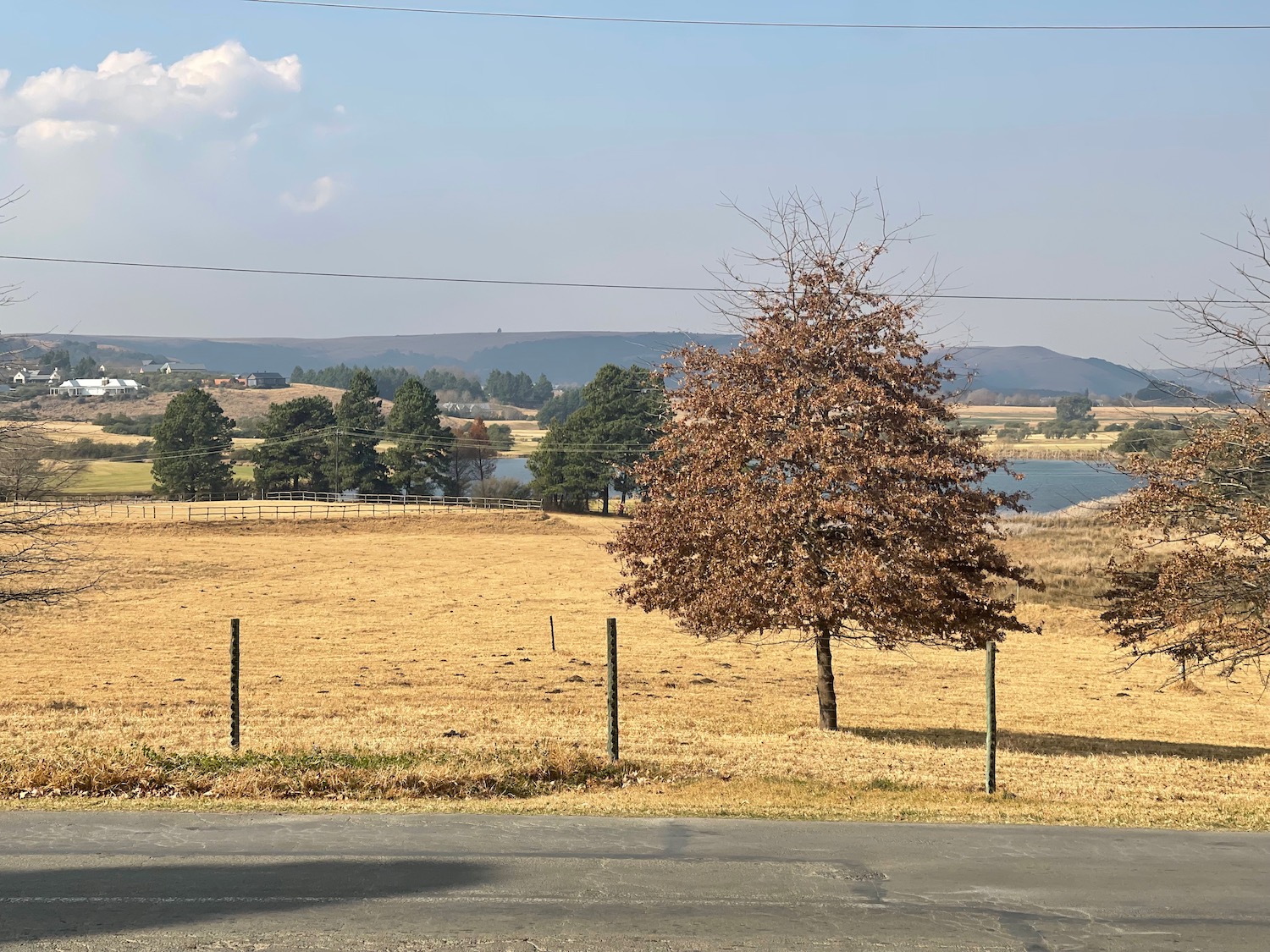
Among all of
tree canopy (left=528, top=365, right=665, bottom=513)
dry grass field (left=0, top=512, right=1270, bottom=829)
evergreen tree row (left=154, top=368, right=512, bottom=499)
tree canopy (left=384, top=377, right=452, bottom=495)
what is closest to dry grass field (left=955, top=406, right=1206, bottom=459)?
dry grass field (left=0, top=512, right=1270, bottom=829)

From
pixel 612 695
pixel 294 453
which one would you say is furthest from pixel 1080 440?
pixel 612 695

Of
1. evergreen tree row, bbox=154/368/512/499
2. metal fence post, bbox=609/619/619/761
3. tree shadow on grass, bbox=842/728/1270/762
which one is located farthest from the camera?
evergreen tree row, bbox=154/368/512/499

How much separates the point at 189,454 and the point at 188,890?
329 ft

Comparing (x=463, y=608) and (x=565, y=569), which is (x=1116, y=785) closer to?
(x=463, y=608)

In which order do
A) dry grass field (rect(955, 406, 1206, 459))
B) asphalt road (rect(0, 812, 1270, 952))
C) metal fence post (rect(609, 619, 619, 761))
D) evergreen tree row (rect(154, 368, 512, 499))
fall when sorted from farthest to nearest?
evergreen tree row (rect(154, 368, 512, 499)) → dry grass field (rect(955, 406, 1206, 459)) → metal fence post (rect(609, 619, 619, 761)) → asphalt road (rect(0, 812, 1270, 952))

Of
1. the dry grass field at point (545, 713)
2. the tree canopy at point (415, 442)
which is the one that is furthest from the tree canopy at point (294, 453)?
the dry grass field at point (545, 713)

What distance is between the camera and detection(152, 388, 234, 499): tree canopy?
10181 cm

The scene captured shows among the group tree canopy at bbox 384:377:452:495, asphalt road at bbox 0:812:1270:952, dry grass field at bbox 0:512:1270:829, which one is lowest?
dry grass field at bbox 0:512:1270:829

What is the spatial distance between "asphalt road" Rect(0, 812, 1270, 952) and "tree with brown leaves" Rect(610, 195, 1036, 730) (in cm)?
707

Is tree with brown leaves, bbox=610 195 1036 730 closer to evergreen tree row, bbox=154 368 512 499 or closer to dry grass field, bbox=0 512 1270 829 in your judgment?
dry grass field, bbox=0 512 1270 829

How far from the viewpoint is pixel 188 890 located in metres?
8.93

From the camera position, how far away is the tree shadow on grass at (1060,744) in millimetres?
19688

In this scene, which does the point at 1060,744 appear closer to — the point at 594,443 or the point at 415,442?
the point at 594,443

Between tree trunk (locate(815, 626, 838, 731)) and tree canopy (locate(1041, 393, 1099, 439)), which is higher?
tree canopy (locate(1041, 393, 1099, 439))
